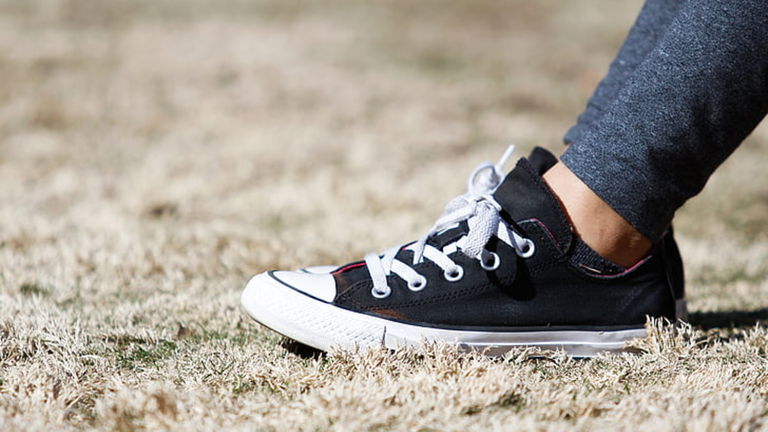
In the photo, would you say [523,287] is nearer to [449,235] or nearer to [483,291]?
[483,291]

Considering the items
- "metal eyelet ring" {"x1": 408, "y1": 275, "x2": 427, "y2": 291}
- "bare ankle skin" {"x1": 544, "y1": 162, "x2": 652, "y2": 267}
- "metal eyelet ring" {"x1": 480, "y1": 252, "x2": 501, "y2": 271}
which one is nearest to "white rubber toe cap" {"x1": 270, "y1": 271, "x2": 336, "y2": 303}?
"metal eyelet ring" {"x1": 408, "y1": 275, "x2": 427, "y2": 291}

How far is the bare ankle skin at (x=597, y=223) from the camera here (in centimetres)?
200

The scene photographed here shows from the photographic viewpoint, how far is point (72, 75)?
7.68 meters

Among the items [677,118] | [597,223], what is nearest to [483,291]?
[597,223]

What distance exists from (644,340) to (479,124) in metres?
5.61

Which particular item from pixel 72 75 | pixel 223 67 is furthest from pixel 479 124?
pixel 72 75

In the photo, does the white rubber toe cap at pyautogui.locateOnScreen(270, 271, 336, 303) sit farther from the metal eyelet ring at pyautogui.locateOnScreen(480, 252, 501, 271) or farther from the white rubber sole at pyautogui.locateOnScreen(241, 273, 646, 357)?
the metal eyelet ring at pyautogui.locateOnScreen(480, 252, 501, 271)

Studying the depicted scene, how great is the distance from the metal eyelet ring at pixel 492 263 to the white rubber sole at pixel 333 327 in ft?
0.56

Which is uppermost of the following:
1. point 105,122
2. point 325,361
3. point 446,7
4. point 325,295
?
point 446,7

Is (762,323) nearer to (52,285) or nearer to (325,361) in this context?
(325,361)

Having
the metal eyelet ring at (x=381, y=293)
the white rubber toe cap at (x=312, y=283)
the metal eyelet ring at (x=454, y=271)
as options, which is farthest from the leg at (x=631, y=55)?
the white rubber toe cap at (x=312, y=283)

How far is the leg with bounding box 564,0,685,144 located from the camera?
250 centimetres

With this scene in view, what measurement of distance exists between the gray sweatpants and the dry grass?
1.36ft

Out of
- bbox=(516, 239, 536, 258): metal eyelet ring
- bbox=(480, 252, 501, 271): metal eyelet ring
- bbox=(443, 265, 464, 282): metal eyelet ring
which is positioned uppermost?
bbox=(516, 239, 536, 258): metal eyelet ring
